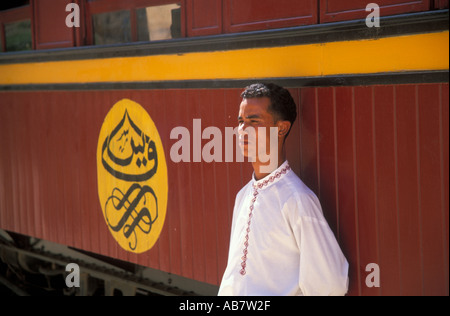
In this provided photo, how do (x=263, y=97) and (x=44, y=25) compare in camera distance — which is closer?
(x=263, y=97)

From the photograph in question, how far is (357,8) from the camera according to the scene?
234 centimetres

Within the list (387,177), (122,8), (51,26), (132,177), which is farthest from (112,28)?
(387,177)

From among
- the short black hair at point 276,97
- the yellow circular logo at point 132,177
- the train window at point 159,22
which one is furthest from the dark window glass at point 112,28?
the short black hair at point 276,97

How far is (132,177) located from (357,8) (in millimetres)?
1790

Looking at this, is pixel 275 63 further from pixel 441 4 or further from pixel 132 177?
pixel 132 177

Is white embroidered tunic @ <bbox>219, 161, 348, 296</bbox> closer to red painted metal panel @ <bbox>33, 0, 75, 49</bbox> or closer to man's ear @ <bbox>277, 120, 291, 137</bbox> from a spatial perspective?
man's ear @ <bbox>277, 120, 291, 137</bbox>

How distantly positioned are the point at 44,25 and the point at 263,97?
7.74 ft

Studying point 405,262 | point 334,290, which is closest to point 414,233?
point 405,262

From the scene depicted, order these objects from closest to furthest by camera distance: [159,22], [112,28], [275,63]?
[275,63]
[159,22]
[112,28]

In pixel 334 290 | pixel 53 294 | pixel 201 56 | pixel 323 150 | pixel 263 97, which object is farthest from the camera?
pixel 53 294

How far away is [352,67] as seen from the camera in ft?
7.63

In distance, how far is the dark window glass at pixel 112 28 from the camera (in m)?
3.52

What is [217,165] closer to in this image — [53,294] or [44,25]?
[44,25]

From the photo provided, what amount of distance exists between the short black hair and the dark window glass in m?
1.42
